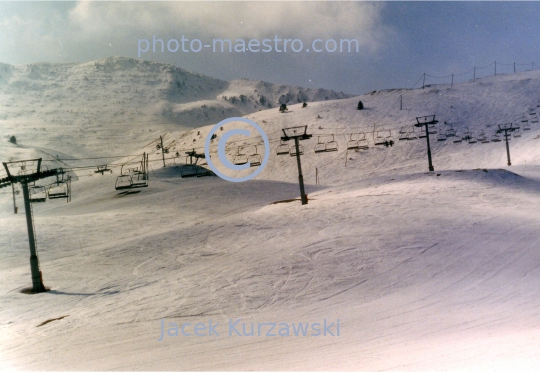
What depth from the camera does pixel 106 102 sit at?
12050 cm

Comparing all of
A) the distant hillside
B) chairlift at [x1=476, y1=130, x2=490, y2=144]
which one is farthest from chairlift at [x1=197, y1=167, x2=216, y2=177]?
the distant hillside

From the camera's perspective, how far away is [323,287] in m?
15.1

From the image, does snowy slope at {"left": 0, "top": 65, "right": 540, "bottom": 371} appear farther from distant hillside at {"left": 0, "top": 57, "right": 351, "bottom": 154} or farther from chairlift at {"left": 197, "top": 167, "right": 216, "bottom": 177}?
distant hillside at {"left": 0, "top": 57, "right": 351, "bottom": 154}

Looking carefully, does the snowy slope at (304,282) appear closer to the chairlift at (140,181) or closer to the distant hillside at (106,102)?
the chairlift at (140,181)

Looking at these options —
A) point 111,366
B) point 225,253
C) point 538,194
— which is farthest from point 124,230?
point 538,194

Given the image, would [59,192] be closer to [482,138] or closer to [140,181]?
[140,181]

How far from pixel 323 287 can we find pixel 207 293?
150 inches

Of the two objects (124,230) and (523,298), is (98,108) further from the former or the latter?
(523,298)

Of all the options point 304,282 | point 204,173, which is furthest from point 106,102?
point 304,282

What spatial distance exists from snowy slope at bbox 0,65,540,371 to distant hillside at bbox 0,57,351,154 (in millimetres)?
78329

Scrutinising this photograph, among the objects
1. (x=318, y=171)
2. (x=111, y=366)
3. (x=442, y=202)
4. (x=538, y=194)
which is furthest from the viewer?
(x=318, y=171)

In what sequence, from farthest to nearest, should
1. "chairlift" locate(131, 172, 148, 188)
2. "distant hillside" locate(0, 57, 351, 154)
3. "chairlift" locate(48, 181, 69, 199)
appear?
"distant hillside" locate(0, 57, 351, 154) < "chairlift" locate(131, 172, 148, 188) < "chairlift" locate(48, 181, 69, 199)

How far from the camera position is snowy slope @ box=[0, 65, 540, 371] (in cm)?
1040

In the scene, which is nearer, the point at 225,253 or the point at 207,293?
the point at 207,293
